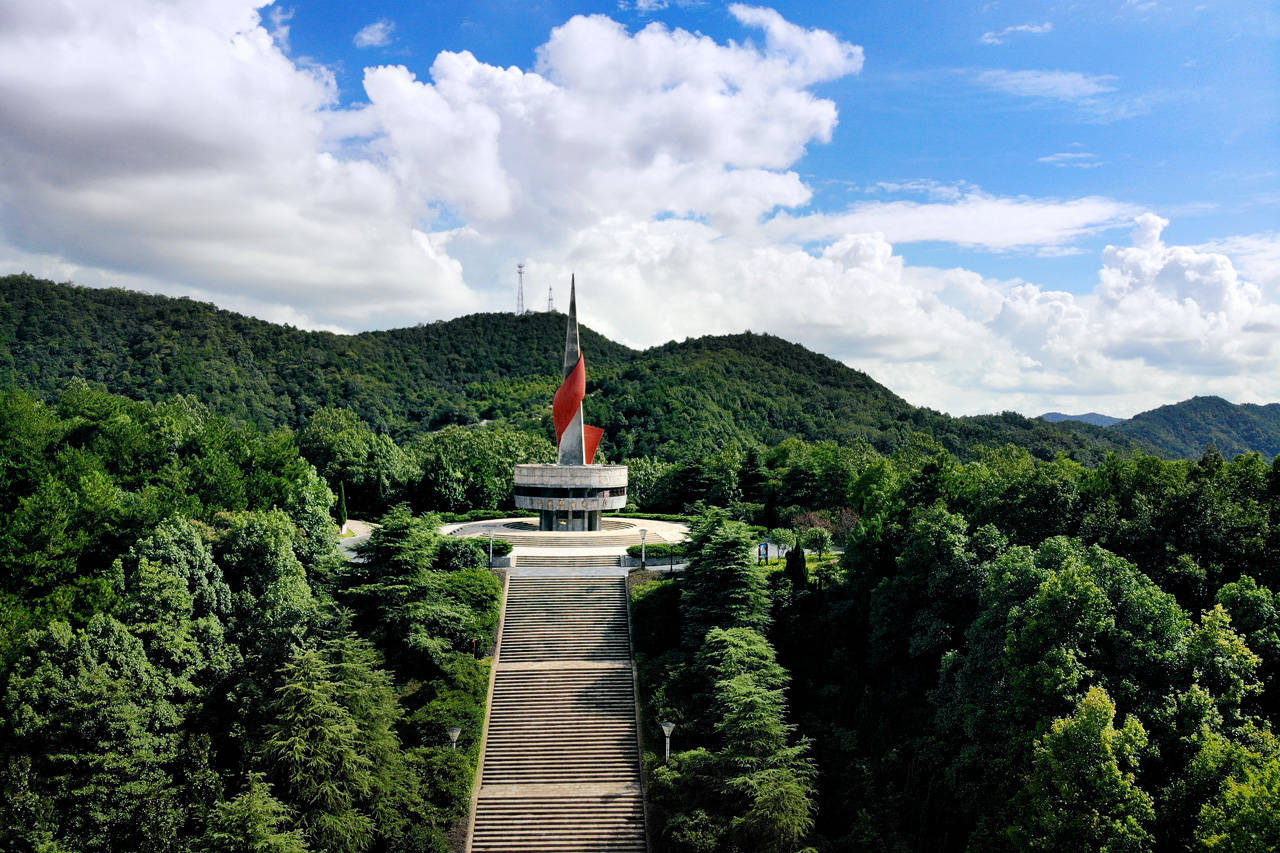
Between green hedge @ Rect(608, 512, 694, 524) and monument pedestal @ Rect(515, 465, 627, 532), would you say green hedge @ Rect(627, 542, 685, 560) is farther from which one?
green hedge @ Rect(608, 512, 694, 524)

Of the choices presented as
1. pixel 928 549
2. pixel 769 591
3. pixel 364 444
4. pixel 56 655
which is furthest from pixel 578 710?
pixel 364 444

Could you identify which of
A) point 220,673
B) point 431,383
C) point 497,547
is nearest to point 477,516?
point 497,547

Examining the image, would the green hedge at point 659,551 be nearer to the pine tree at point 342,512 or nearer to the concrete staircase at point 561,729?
the concrete staircase at point 561,729

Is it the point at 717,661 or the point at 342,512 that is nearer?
the point at 717,661

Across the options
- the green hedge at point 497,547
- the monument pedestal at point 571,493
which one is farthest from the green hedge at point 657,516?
the green hedge at point 497,547

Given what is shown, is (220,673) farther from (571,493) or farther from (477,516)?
(477,516)

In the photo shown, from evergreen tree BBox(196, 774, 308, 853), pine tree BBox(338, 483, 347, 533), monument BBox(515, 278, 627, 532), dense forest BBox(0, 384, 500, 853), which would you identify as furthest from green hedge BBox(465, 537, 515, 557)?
evergreen tree BBox(196, 774, 308, 853)

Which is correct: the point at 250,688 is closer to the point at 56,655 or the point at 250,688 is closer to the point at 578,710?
the point at 56,655
